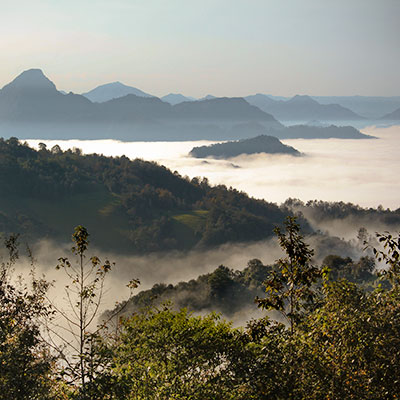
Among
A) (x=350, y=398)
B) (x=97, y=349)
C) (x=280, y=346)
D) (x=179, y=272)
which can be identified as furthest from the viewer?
(x=179, y=272)

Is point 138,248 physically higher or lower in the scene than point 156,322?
lower

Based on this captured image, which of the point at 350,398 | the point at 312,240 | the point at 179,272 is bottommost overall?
the point at 179,272

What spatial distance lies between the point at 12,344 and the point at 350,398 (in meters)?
11.8

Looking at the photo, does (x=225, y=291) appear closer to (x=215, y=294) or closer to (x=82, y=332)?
(x=215, y=294)

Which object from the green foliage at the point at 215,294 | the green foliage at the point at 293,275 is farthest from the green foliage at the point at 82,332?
the green foliage at the point at 215,294

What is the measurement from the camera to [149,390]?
60.8ft

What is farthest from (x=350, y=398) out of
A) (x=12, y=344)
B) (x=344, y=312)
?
(x=12, y=344)

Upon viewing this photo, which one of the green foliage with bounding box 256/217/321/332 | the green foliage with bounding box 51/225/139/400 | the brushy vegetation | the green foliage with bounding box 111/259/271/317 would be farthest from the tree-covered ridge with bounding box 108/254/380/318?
the green foliage with bounding box 256/217/321/332

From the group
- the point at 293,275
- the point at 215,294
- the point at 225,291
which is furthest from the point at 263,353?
the point at 225,291

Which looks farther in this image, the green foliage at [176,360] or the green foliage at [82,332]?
the green foliage at [176,360]

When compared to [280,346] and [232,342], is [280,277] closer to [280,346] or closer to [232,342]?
[280,346]

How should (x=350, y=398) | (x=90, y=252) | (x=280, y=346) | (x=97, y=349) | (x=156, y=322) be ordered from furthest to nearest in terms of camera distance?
(x=90, y=252) < (x=156, y=322) < (x=97, y=349) < (x=280, y=346) < (x=350, y=398)

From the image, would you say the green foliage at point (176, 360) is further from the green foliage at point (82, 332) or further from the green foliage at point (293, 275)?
the green foliage at point (293, 275)

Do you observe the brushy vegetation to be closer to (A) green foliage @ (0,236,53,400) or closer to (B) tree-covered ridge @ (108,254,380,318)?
(A) green foliage @ (0,236,53,400)
